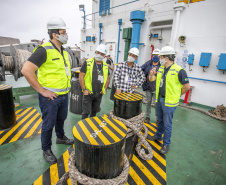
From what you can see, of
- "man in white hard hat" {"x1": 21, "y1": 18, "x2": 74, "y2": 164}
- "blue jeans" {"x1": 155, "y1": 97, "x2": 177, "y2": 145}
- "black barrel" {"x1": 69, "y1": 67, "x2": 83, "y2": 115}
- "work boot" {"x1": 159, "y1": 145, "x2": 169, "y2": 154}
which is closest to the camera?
"man in white hard hat" {"x1": 21, "y1": 18, "x2": 74, "y2": 164}

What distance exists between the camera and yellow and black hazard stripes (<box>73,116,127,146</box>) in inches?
52.8

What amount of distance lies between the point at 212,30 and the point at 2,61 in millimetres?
6962

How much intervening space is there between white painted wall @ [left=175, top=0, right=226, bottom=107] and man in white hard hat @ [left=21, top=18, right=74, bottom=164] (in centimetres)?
513

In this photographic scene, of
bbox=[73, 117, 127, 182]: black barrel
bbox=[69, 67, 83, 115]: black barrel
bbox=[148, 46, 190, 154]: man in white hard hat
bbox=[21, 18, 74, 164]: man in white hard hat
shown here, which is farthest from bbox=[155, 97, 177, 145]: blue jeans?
bbox=[69, 67, 83, 115]: black barrel

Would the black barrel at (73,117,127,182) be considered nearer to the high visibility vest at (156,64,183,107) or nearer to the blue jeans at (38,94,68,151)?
the blue jeans at (38,94,68,151)

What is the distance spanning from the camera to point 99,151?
128cm

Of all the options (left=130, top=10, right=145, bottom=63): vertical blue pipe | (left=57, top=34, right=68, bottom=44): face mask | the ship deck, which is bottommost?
the ship deck

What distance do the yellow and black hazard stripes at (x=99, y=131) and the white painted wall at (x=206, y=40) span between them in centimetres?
504

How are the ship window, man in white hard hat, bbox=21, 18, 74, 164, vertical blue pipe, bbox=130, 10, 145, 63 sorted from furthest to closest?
1. the ship window
2. vertical blue pipe, bbox=130, 10, 145, 63
3. man in white hard hat, bbox=21, 18, 74, 164

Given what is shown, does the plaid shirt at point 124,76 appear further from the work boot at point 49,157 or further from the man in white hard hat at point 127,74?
the work boot at point 49,157

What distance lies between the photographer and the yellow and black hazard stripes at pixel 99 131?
134cm

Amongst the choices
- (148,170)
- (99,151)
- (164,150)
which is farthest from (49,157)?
(164,150)

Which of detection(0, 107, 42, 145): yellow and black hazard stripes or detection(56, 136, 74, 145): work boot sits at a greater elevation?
detection(56, 136, 74, 145): work boot

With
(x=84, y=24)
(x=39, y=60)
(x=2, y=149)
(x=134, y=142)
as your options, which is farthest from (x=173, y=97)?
(x=84, y=24)
